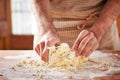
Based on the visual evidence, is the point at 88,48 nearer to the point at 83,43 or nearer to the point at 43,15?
the point at 83,43

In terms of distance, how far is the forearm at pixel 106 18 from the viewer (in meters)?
1.25

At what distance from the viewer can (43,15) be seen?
127 centimetres

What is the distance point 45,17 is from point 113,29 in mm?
476

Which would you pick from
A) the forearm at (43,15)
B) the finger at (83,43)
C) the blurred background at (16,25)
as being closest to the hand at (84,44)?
the finger at (83,43)

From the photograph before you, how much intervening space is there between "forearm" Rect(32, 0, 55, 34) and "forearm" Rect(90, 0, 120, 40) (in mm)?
193

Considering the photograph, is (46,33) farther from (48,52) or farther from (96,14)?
(96,14)

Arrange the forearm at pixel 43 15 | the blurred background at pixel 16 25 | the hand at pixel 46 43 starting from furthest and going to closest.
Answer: the blurred background at pixel 16 25, the forearm at pixel 43 15, the hand at pixel 46 43

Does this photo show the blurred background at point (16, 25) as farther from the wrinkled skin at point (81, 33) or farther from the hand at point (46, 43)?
the hand at point (46, 43)

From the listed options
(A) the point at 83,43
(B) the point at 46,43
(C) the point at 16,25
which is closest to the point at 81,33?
(A) the point at 83,43

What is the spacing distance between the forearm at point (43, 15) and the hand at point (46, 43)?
53 mm

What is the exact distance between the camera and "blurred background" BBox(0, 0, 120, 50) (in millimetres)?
4054

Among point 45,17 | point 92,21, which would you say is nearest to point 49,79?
point 45,17

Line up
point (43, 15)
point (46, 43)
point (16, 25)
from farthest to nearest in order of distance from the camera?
point (16, 25) < point (43, 15) < point (46, 43)

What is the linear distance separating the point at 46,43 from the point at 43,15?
0.20 metres
